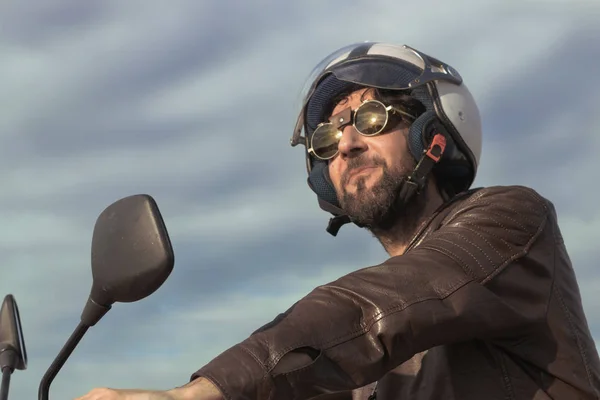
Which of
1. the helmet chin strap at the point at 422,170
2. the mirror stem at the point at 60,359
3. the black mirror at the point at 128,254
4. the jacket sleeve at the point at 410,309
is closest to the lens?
the black mirror at the point at 128,254

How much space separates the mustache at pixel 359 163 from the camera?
460cm

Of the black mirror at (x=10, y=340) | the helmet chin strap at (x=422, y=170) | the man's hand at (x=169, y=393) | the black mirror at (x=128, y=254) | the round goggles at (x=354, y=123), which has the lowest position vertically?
the man's hand at (x=169, y=393)

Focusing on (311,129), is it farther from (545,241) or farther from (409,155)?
(545,241)

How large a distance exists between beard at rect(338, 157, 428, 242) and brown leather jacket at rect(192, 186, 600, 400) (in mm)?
602

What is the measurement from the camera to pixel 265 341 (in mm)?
2482

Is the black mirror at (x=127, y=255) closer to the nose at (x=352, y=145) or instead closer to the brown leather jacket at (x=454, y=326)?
the brown leather jacket at (x=454, y=326)

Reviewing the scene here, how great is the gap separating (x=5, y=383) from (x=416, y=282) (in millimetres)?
1349

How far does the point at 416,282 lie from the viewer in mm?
2867

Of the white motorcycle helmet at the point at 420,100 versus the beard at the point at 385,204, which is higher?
the white motorcycle helmet at the point at 420,100

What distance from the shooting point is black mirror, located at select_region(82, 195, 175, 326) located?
204 centimetres

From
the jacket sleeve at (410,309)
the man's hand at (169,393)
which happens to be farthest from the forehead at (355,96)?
the man's hand at (169,393)

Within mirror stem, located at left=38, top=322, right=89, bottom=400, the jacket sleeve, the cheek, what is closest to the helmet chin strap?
the cheek

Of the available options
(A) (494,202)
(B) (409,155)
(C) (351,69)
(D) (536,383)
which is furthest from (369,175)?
(D) (536,383)

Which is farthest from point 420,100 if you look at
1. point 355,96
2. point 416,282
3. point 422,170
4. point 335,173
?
point 416,282
